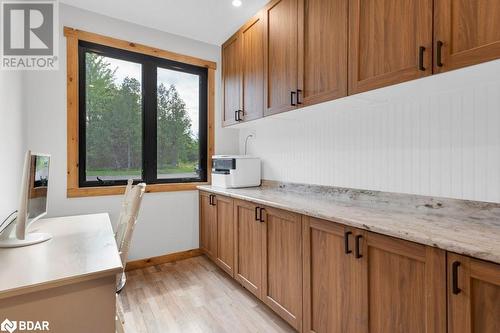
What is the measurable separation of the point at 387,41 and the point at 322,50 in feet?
1.58

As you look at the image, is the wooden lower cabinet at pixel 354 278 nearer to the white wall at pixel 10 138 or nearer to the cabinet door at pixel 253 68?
the cabinet door at pixel 253 68

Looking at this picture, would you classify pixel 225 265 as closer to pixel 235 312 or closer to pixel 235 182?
pixel 235 312

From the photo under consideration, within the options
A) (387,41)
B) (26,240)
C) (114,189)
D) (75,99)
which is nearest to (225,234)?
(114,189)

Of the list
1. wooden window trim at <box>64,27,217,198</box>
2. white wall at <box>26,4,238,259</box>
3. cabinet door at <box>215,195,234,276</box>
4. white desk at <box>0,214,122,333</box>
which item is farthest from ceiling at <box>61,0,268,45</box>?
white desk at <box>0,214,122,333</box>

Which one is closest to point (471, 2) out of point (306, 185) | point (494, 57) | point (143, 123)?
point (494, 57)

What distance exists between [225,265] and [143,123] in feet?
5.90

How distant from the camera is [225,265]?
2.60m

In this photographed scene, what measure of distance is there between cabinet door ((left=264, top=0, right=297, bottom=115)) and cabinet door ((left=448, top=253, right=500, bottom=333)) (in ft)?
4.82

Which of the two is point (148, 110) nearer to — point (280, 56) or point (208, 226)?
point (208, 226)

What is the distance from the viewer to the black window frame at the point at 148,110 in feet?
8.39

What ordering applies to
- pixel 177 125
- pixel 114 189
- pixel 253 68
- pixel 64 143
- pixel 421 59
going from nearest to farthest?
pixel 421 59
pixel 64 143
pixel 253 68
pixel 114 189
pixel 177 125

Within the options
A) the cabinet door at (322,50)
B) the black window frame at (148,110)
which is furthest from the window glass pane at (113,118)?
the cabinet door at (322,50)

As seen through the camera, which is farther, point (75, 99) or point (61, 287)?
point (75, 99)

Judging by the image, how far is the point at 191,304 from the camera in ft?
7.05
